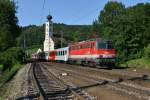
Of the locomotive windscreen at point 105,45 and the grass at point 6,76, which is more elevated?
the locomotive windscreen at point 105,45

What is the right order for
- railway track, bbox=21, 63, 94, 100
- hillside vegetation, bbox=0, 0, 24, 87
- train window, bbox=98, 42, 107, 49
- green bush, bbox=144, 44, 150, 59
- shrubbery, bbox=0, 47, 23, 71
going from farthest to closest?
1. hillside vegetation, bbox=0, 0, 24, 87
2. shrubbery, bbox=0, 47, 23, 71
3. green bush, bbox=144, 44, 150, 59
4. train window, bbox=98, 42, 107, 49
5. railway track, bbox=21, 63, 94, 100

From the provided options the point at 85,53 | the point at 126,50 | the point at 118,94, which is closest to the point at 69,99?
the point at 118,94

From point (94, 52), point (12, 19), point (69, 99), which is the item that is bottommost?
point (69, 99)

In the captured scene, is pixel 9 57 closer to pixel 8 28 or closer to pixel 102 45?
pixel 8 28

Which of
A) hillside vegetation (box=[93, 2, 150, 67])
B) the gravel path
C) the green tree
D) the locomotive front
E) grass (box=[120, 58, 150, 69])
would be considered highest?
the green tree

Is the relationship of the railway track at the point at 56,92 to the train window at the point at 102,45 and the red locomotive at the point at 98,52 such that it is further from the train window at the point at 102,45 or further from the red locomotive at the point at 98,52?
the train window at the point at 102,45

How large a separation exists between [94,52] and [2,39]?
77.9ft

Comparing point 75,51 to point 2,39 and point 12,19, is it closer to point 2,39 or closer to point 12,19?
point 2,39

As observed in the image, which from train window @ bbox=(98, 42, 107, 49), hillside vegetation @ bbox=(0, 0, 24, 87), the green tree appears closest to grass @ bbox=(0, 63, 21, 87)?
train window @ bbox=(98, 42, 107, 49)

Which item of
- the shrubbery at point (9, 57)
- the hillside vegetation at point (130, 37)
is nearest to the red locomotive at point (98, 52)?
the hillside vegetation at point (130, 37)

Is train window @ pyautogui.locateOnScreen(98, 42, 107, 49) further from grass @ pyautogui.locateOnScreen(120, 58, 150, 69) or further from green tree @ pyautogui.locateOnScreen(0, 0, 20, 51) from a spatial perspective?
green tree @ pyautogui.locateOnScreen(0, 0, 20, 51)

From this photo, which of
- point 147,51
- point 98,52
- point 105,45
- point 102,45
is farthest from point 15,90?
point 147,51

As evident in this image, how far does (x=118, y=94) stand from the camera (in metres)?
16.8

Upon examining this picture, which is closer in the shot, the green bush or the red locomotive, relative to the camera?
the red locomotive
